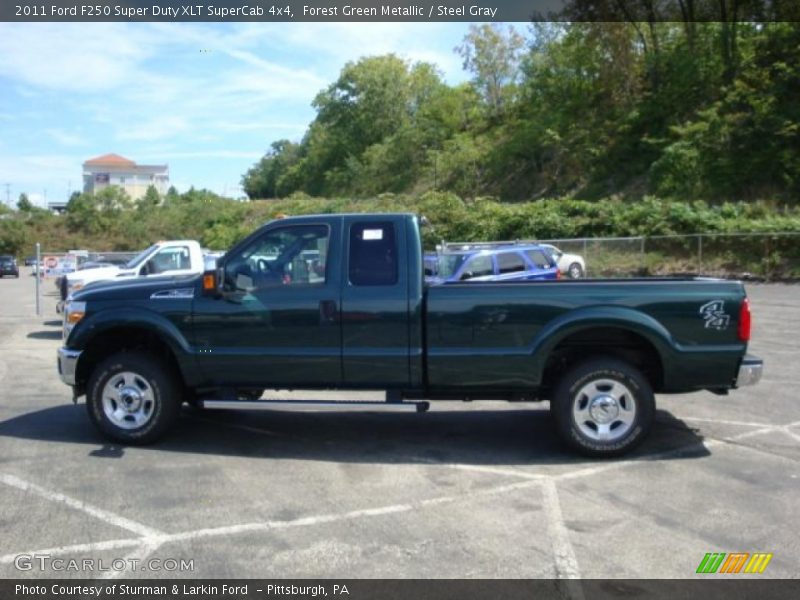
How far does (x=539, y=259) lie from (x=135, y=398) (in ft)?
43.8

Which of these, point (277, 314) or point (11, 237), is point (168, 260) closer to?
point (277, 314)

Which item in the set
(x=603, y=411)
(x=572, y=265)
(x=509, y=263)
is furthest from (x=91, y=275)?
(x=572, y=265)

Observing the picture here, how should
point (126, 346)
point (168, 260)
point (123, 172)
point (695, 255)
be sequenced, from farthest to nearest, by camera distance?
point (123, 172)
point (695, 255)
point (168, 260)
point (126, 346)

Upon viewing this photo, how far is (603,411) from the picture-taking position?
6.74 meters

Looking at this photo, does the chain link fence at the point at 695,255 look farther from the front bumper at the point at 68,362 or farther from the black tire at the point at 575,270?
the front bumper at the point at 68,362

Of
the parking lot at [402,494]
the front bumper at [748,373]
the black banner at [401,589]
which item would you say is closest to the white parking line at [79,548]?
the parking lot at [402,494]

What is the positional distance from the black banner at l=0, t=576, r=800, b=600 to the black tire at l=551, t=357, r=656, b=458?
2323mm

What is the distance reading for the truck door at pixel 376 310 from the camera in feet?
22.2

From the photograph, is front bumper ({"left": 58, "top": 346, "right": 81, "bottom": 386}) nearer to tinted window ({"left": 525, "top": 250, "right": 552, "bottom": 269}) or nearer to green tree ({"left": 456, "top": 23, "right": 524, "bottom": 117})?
tinted window ({"left": 525, "top": 250, "right": 552, "bottom": 269})

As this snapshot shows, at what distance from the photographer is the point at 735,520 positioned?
529cm

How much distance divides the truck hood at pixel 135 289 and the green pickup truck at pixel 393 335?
2 cm

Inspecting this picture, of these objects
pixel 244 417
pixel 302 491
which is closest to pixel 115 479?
pixel 302 491

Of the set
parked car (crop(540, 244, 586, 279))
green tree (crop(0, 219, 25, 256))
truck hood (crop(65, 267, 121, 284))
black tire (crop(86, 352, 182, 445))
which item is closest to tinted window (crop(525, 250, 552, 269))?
parked car (crop(540, 244, 586, 279))

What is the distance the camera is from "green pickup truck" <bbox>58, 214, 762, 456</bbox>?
665 centimetres
